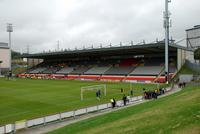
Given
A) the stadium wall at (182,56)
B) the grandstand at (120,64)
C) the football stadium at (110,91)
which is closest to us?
the football stadium at (110,91)

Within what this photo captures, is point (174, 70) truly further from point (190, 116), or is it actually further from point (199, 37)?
point (190, 116)

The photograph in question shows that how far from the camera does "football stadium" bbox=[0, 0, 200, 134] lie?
1502 cm

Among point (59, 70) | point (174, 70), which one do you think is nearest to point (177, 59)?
point (174, 70)

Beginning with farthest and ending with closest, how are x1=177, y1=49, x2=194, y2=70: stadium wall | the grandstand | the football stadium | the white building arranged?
the white building, the grandstand, x1=177, y1=49, x2=194, y2=70: stadium wall, the football stadium

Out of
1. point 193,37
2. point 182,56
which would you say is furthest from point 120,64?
point 193,37

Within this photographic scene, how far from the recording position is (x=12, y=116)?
26.4m

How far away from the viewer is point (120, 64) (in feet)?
275

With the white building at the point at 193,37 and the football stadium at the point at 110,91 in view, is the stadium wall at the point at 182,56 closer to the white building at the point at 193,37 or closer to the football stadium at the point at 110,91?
the football stadium at the point at 110,91

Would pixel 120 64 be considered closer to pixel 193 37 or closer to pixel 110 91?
→ pixel 193 37

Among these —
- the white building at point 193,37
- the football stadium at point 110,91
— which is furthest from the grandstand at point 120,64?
the white building at point 193,37

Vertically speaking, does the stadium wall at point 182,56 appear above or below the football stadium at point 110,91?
above

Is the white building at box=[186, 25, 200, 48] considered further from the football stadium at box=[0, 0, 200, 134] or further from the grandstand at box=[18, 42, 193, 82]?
the grandstand at box=[18, 42, 193, 82]

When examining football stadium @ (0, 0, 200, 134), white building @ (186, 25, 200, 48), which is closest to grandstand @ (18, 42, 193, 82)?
football stadium @ (0, 0, 200, 134)

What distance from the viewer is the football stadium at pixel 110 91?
591 inches
